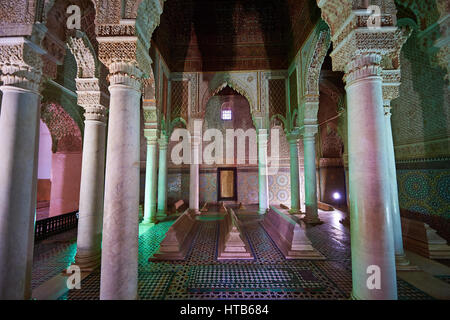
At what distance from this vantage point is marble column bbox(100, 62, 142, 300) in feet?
6.73

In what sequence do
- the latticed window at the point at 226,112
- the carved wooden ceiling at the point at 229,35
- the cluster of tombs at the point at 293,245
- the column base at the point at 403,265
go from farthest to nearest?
the latticed window at the point at 226,112 < the carved wooden ceiling at the point at 229,35 < the cluster of tombs at the point at 293,245 < the column base at the point at 403,265

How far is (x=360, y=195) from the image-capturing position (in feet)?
7.02

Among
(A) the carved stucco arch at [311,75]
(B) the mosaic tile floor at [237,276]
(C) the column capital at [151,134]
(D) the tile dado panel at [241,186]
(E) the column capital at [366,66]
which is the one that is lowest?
(B) the mosaic tile floor at [237,276]

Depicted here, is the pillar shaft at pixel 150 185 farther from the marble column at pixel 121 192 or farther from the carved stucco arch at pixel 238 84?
the marble column at pixel 121 192

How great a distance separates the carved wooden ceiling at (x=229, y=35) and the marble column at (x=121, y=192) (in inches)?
216

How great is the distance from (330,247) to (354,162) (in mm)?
3011

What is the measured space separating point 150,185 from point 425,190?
7751 mm

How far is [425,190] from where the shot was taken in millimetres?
5152

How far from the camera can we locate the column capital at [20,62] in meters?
2.24

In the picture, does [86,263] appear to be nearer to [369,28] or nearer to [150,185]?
[150,185]

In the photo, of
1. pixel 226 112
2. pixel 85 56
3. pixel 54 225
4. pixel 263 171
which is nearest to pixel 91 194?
pixel 85 56

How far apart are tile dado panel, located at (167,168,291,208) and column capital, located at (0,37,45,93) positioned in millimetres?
9223

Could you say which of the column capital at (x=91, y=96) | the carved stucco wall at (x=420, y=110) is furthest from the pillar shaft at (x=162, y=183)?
the carved stucco wall at (x=420, y=110)
